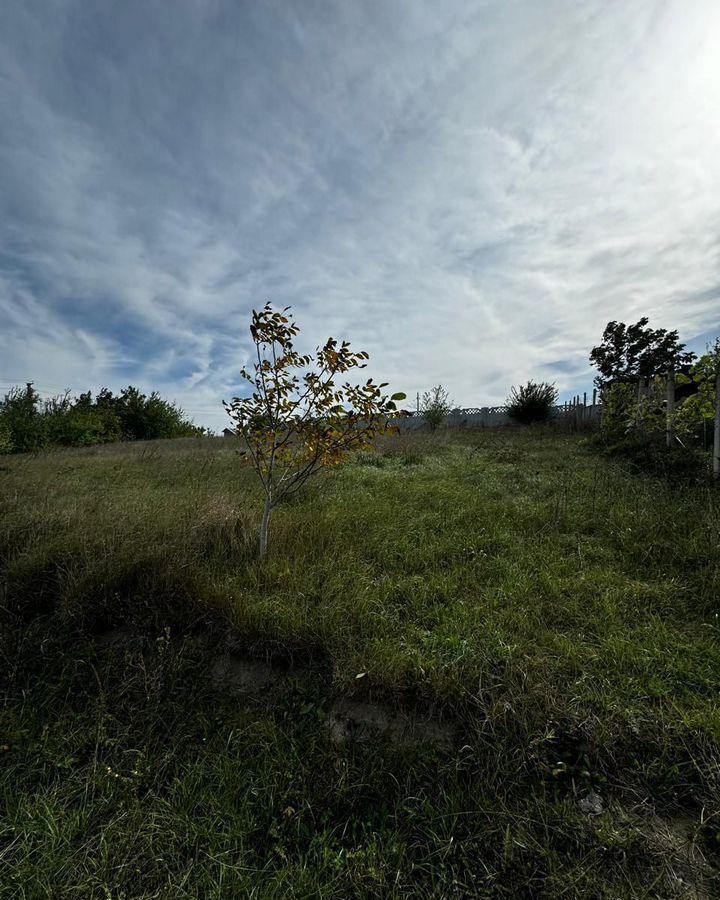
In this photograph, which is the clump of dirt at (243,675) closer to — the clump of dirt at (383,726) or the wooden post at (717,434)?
the clump of dirt at (383,726)

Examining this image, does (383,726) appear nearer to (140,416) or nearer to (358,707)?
(358,707)

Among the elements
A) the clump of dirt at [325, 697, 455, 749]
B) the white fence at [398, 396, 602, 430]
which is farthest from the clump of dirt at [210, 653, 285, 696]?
the white fence at [398, 396, 602, 430]

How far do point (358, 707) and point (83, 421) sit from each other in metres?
24.4

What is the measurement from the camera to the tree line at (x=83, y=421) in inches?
690

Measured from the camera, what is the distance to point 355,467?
7688mm

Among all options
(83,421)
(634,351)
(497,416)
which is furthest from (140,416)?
(634,351)

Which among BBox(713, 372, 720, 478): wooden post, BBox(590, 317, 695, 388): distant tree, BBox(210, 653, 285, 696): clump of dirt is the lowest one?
BBox(210, 653, 285, 696): clump of dirt

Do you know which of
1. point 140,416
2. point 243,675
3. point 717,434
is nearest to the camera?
point 243,675

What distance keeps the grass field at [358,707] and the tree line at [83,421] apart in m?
10.4

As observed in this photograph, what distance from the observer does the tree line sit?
690 inches

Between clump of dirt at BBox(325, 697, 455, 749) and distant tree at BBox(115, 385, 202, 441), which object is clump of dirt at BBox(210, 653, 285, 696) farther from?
distant tree at BBox(115, 385, 202, 441)

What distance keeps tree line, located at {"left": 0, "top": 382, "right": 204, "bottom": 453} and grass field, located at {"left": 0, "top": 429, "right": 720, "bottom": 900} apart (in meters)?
10.4

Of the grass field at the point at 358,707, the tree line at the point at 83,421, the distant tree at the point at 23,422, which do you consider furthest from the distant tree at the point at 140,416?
the grass field at the point at 358,707

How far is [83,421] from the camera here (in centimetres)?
2058
